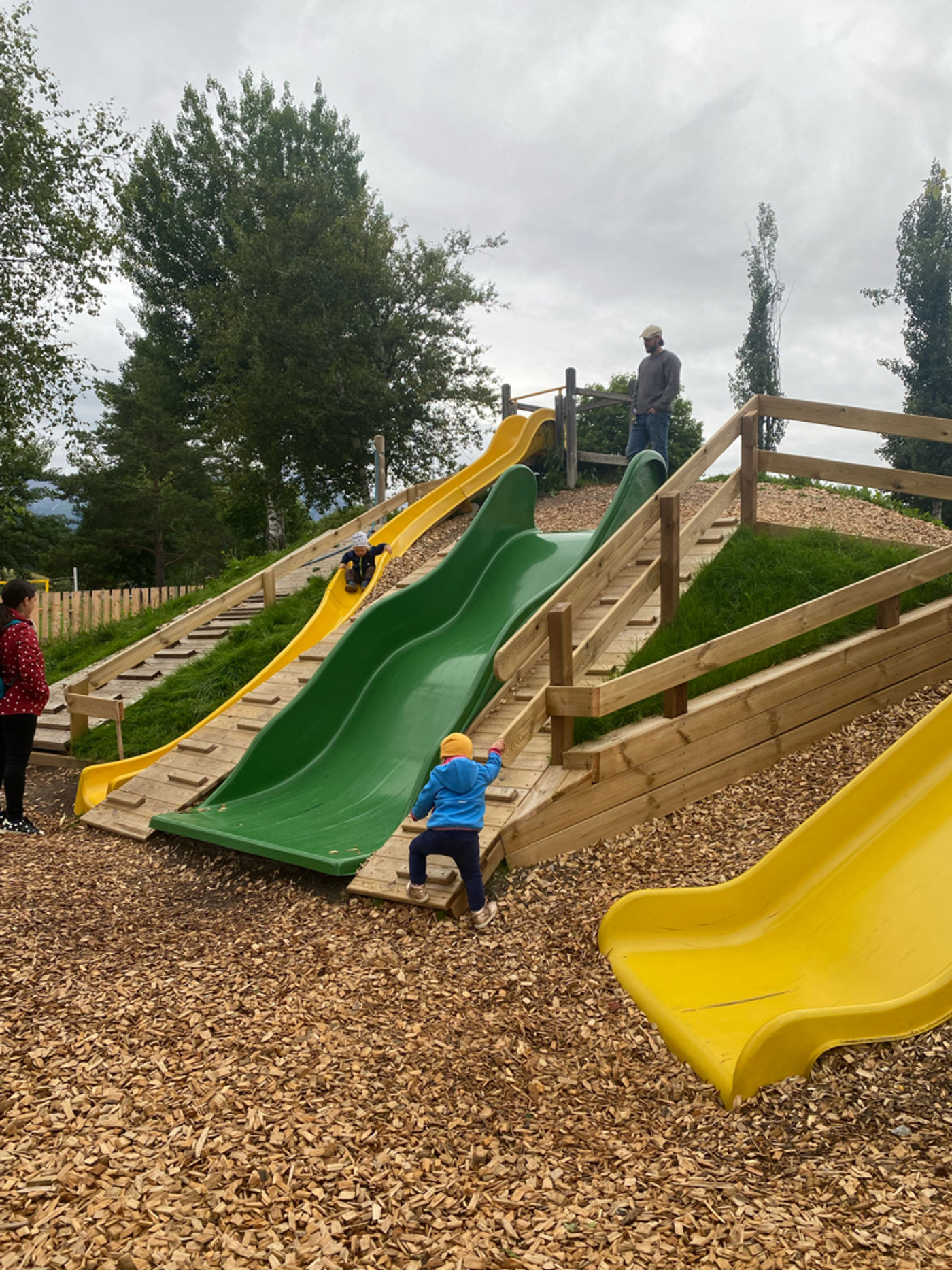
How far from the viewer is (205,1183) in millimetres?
2770

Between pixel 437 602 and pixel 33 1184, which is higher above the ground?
pixel 437 602

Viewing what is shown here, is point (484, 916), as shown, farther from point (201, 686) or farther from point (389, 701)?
point (201, 686)

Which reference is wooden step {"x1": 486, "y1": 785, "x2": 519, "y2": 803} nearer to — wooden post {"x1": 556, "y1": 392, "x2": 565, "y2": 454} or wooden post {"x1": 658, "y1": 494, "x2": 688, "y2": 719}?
wooden post {"x1": 658, "y1": 494, "x2": 688, "y2": 719}

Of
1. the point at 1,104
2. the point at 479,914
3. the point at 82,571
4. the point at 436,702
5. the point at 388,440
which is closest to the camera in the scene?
the point at 479,914

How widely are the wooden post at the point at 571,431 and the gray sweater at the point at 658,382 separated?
164 inches

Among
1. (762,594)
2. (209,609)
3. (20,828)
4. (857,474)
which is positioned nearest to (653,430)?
(857,474)

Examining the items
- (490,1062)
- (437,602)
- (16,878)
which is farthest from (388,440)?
(490,1062)

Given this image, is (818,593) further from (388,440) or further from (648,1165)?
(388,440)

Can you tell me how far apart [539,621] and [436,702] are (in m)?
1.54

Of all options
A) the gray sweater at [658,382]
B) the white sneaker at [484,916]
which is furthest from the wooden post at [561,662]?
the gray sweater at [658,382]

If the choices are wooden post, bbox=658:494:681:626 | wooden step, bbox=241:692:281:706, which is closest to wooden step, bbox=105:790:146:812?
wooden step, bbox=241:692:281:706

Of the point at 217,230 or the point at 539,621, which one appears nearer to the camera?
the point at 539,621

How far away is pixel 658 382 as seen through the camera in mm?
9305

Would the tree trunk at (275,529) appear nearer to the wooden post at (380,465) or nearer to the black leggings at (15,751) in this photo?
the wooden post at (380,465)
